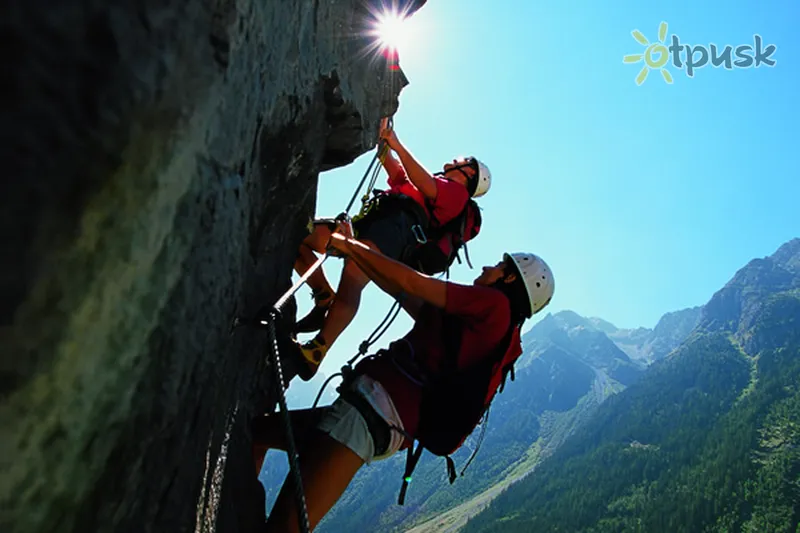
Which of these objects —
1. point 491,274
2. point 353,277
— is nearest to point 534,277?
point 491,274

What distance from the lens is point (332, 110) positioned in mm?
5531

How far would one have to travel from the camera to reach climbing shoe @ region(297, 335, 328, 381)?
5.41 m

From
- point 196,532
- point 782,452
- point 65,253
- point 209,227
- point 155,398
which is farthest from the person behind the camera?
point 782,452

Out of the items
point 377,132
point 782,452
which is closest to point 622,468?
point 782,452

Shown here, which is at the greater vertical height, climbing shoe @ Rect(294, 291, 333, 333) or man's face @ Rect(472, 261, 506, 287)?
climbing shoe @ Rect(294, 291, 333, 333)

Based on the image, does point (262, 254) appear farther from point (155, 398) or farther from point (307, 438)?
point (155, 398)

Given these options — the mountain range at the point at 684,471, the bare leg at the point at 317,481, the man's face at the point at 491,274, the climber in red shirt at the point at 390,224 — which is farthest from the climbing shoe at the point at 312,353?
the mountain range at the point at 684,471

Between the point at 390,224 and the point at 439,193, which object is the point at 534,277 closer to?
the point at 390,224

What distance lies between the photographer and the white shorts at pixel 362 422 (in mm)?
4133

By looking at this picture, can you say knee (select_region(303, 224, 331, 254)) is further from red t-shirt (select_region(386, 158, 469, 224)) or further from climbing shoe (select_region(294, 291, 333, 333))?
red t-shirt (select_region(386, 158, 469, 224))

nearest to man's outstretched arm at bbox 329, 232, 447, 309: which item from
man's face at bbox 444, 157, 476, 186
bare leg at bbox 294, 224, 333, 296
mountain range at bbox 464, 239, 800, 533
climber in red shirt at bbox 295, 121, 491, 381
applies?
climber in red shirt at bbox 295, 121, 491, 381

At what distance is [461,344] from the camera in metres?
4.59

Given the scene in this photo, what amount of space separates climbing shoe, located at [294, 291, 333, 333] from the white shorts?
7.80 ft

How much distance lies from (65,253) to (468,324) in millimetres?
3471
